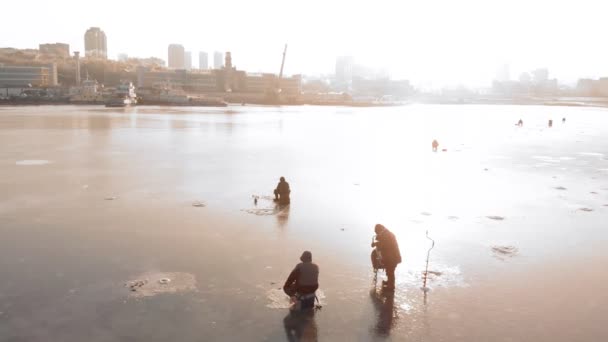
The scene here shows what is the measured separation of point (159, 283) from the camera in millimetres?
8898

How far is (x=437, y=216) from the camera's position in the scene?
1463cm

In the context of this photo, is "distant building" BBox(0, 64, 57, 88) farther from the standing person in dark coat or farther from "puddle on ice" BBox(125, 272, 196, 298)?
the standing person in dark coat

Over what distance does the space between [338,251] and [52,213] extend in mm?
8726

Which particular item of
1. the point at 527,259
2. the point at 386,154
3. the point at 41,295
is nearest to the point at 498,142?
the point at 386,154

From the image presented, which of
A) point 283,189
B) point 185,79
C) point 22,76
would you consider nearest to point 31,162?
point 283,189

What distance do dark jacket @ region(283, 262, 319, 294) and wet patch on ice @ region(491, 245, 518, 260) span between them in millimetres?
5251

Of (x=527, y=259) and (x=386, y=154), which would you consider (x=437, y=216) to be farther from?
(x=386, y=154)

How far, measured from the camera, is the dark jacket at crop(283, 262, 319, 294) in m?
7.85

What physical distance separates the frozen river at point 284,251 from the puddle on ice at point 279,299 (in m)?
0.04

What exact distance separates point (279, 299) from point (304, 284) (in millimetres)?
784

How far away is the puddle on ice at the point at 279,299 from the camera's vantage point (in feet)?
26.5

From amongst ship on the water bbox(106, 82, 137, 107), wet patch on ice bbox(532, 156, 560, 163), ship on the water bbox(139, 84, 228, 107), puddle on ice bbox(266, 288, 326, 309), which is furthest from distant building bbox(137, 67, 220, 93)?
puddle on ice bbox(266, 288, 326, 309)

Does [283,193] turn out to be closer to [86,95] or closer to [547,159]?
[547,159]

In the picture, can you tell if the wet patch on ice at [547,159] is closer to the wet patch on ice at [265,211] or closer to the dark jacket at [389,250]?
the wet patch on ice at [265,211]
